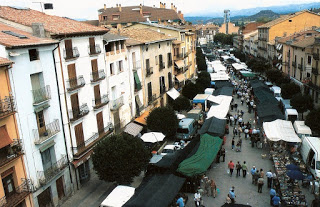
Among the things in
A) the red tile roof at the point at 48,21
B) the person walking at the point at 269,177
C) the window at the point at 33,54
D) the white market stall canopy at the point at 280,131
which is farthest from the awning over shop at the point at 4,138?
the white market stall canopy at the point at 280,131

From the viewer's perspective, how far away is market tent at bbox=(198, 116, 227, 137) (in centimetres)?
2973

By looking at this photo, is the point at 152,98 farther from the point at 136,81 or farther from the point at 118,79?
the point at 118,79

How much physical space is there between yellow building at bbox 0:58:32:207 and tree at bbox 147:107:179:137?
15.6 meters

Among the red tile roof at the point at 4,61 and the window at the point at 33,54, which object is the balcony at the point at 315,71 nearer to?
the window at the point at 33,54

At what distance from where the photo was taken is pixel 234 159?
27969mm

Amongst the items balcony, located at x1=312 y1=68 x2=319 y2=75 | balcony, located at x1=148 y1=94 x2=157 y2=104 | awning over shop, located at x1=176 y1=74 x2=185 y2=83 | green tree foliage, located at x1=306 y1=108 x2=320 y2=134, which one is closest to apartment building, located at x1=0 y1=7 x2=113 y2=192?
balcony, located at x1=148 y1=94 x2=157 y2=104

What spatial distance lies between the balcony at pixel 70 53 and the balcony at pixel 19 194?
8.90 meters

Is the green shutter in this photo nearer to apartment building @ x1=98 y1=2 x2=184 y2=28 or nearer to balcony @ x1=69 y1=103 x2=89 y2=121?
balcony @ x1=69 y1=103 x2=89 y2=121

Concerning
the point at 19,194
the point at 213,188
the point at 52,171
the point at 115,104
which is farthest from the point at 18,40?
the point at 213,188

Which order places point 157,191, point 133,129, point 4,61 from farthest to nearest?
point 133,129 → point 157,191 → point 4,61

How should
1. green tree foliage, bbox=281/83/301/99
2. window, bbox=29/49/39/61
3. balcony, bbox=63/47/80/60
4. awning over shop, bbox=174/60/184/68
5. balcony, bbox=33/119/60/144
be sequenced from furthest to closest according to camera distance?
awning over shop, bbox=174/60/184/68
green tree foliage, bbox=281/83/301/99
balcony, bbox=63/47/80/60
window, bbox=29/49/39/61
balcony, bbox=33/119/60/144

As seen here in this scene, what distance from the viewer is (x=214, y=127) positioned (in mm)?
31062

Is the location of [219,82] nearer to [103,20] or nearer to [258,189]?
[258,189]

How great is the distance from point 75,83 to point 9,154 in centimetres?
802
